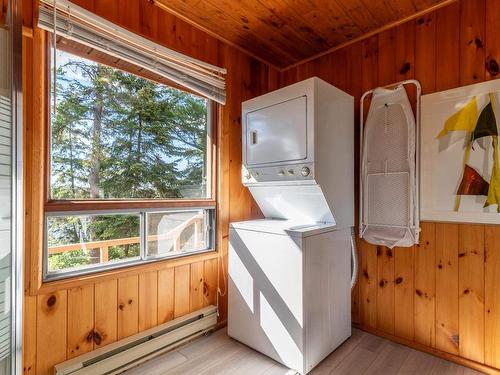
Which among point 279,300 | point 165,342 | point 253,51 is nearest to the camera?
point 279,300

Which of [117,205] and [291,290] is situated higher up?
[117,205]

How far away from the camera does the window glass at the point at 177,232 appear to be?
1.86m

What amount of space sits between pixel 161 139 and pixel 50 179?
679mm

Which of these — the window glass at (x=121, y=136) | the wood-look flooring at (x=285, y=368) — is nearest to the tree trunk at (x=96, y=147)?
the window glass at (x=121, y=136)

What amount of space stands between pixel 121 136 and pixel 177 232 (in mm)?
760

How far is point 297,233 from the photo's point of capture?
158 centimetres

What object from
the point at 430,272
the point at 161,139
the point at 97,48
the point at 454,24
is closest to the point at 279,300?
the point at 430,272

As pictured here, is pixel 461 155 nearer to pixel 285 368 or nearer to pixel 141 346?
pixel 285 368

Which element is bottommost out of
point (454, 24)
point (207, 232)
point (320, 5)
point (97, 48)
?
point (207, 232)

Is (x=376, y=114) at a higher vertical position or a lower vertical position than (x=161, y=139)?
higher

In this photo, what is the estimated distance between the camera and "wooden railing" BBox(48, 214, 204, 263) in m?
1.52

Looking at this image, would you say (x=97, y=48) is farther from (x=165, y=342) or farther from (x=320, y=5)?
(x=165, y=342)

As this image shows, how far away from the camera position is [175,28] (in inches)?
74.5

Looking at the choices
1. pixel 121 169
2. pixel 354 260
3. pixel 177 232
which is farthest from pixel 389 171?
pixel 121 169
